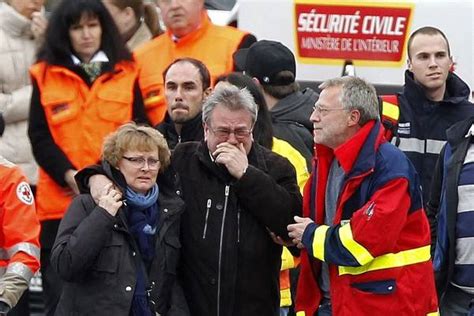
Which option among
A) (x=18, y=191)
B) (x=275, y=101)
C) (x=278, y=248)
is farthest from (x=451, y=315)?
(x=18, y=191)

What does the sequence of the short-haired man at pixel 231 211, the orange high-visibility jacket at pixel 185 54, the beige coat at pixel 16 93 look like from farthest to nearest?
the beige coat at pixel 16 93 < the orange high-visibility jacket at pixel 185 54 < the short-haired man at pixel 231 211

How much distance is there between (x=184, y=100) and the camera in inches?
286

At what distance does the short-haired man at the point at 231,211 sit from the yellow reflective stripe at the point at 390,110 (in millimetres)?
1244

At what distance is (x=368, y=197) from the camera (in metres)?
6.23

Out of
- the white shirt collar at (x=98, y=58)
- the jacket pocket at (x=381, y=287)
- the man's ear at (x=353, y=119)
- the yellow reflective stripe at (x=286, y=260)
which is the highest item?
the white shirt collar at (x=98, y=58)

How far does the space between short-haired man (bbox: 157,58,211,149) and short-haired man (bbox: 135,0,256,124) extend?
1.12 m

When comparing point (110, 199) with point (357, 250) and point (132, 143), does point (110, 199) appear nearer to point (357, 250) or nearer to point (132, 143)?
point (132, 143)

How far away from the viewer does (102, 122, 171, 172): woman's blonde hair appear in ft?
21.0

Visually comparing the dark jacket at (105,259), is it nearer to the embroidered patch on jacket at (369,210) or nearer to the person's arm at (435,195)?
the embroidered patch on jacket at (369,210)

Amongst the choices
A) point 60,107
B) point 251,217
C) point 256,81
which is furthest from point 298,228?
point 60,107

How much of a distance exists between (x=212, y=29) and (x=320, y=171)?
7.98 ft

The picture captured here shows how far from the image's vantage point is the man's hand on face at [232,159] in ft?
Result: 20.9

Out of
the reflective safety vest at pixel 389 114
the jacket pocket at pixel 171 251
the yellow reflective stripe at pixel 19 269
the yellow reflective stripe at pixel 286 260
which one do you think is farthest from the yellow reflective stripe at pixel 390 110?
the yellow reflective stripe at pixel 19 269

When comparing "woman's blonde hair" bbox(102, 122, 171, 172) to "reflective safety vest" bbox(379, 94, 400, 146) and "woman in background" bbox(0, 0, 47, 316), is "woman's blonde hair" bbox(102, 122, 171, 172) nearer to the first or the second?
"reflective safety vest" bbox(379, 94, 400, 146)
